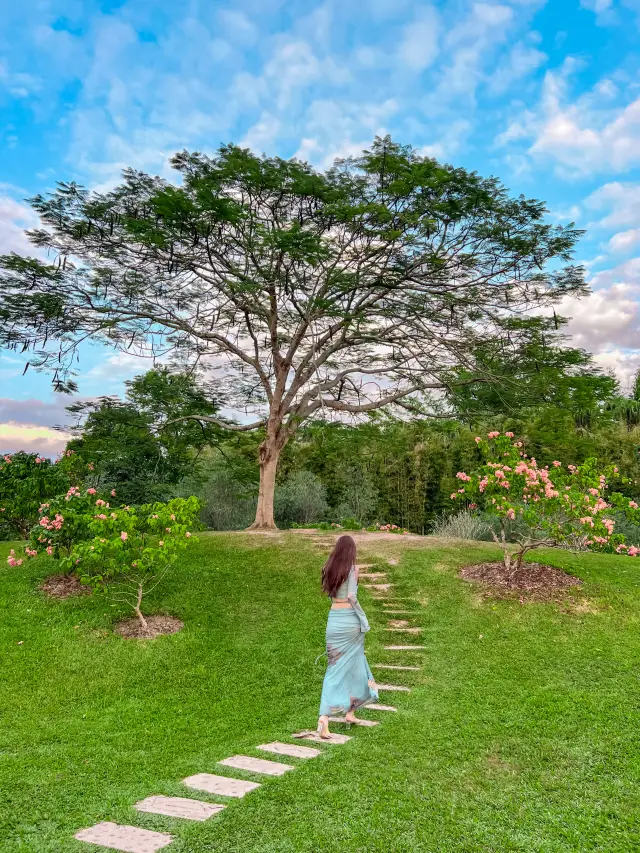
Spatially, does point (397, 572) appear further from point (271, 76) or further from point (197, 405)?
point (271, 76)

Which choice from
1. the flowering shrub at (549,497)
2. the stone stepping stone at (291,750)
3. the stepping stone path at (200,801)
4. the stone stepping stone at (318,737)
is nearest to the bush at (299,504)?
the flowering shrub at (549,497)

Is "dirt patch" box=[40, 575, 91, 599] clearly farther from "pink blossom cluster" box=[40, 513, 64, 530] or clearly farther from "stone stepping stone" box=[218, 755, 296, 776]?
"stone stepping stone" box=[218, 755, 296, 776]

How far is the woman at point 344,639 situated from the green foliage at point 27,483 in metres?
8.57

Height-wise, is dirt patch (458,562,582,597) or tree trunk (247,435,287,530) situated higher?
tree trunk (247,435,287,530)

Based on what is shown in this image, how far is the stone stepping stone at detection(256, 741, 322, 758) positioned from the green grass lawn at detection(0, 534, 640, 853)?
11cm

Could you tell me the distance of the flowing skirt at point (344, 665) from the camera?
4883 mm

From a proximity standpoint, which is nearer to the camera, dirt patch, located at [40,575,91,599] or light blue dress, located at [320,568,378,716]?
light blue dress, located at [320,568,378,716]

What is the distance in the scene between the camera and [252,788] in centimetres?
375

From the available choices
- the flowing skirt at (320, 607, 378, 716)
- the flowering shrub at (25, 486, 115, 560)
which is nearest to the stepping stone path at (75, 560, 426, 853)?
the flowing skirt at (320, 607, 378, 716)

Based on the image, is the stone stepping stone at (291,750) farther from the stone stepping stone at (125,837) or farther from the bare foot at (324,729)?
the stone stepping stone at (125,837)

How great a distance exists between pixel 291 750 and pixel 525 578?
20.9 ft

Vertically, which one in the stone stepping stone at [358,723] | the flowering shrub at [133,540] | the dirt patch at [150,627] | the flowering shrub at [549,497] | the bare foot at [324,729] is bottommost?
the dirt patch at [150,627]

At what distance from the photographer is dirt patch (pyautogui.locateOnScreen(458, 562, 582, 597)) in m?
9.25

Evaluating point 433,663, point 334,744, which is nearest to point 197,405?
point 433,663
